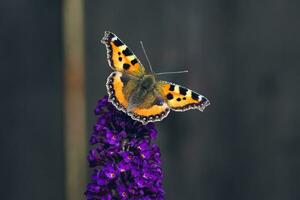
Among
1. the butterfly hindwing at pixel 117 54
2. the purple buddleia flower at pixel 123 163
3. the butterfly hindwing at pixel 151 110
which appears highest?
the butterfly hindwing at pixel 117 54

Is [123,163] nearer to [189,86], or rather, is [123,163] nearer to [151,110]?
[151,110]

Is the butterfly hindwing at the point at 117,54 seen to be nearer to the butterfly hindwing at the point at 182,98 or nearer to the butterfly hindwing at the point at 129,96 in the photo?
the butterfly hindwing at the point at 129,96

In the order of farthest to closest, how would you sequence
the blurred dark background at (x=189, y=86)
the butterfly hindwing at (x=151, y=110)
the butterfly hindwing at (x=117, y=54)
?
the blurred dark background at (x=189, y=86) < the butterfly hindwing at (x=117, y=54) < the butterfly hindwing at (x=151, y=110)

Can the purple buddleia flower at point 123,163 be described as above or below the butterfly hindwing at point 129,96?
below

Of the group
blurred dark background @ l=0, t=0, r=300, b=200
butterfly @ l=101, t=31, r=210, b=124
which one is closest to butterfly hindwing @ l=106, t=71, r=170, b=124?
butterfly @ l=101, t=31, r=210, b=124

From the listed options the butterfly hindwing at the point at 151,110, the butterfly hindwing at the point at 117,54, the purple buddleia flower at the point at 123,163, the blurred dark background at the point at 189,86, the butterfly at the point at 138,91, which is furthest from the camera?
the blurred dark background at the point at 189,86

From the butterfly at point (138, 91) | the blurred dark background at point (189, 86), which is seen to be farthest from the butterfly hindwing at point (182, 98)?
the blurred dark background at point (189, 86)

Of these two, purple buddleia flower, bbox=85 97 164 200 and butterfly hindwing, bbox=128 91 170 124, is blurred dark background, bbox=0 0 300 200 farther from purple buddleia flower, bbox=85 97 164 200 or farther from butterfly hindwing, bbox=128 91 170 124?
purple buddleia flower, bbox=85 97 164 200
